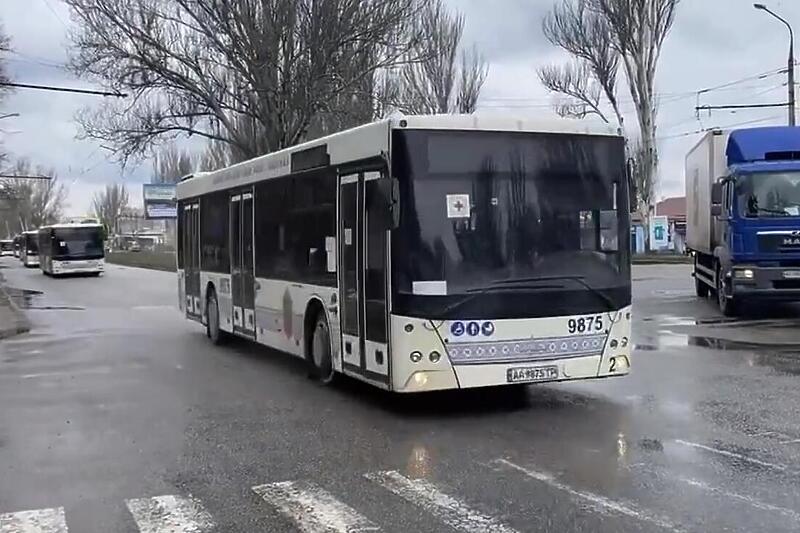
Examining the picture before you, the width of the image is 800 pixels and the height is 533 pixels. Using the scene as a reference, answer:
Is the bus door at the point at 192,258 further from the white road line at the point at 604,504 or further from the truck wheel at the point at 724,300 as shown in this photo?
the white road line at the point at 604,504

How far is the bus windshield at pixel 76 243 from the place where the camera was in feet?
165

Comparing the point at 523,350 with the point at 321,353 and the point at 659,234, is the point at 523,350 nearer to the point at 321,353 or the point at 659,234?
the point at 321,353

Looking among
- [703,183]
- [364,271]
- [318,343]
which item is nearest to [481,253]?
[364,271]

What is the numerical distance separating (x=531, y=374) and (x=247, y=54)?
26.0m

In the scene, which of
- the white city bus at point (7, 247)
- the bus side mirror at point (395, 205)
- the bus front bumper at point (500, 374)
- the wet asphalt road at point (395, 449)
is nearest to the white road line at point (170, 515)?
the wet asphalt road at point (395, 449)

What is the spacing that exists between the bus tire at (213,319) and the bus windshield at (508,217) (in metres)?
7.98

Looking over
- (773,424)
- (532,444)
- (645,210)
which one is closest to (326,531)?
(532,444)

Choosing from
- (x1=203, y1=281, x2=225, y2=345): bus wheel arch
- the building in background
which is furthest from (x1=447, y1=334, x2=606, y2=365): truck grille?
the building in background

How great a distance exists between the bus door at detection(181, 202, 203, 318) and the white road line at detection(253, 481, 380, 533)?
11.0 metres

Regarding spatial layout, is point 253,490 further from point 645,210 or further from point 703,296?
point 645,210

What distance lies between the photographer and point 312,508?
261 inches

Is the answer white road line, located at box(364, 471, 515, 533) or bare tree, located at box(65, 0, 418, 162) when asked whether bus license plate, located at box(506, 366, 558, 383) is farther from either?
bare tree, located at box(65, 0, 418, 162)

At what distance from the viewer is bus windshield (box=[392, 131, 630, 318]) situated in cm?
953

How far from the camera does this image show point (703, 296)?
26188mm
